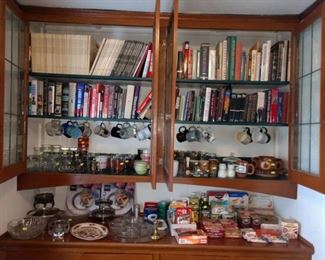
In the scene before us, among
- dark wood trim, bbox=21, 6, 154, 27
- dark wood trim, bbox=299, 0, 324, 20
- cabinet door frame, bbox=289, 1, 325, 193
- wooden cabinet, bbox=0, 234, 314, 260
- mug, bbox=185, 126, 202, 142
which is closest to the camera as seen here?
cabinet door frame, bbox=289, 1, 325, 193

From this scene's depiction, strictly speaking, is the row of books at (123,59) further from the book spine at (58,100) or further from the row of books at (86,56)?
the book spine at (58,100)

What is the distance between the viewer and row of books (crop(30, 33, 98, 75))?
1.88 metres

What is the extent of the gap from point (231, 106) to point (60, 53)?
1130 mm

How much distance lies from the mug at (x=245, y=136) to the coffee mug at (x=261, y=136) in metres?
0.05

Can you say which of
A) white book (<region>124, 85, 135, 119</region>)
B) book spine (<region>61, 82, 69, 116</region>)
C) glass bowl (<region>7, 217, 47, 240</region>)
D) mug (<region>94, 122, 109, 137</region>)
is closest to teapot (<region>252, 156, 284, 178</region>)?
white book (<region>124, 85, 135, 119</region>)

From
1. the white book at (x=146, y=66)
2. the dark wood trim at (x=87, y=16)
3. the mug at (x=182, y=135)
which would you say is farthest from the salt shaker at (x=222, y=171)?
the dark wood trim at (x=87, y=16)

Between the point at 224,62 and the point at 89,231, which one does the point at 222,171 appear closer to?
the point at 224,62

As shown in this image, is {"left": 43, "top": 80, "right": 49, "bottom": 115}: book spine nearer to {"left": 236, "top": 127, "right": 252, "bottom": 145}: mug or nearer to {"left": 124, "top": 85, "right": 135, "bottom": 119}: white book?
{"left": 124, "top": 85, "right": 135, "bottom": 119}: white book

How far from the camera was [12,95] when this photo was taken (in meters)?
1.70

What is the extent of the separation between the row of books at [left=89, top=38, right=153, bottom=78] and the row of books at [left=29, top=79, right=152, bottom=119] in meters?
0.10

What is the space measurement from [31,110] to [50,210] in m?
0.69

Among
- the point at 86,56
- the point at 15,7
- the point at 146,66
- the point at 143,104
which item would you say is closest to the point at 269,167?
the point at 143,104

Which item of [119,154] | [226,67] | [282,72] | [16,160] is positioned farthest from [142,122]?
[282,72]

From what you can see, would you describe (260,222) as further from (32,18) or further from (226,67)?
(32,18)
